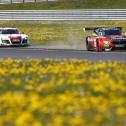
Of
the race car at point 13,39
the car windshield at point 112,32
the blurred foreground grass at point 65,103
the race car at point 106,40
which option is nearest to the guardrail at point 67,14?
the race car at point 13,39

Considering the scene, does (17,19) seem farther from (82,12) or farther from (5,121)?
(5,121)

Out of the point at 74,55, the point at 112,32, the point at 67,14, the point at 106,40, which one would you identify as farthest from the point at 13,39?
the point at 67,14

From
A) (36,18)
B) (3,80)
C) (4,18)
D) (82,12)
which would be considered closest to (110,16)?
(82,12)

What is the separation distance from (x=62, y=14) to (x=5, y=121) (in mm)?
37615

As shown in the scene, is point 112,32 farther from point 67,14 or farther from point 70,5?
point 70,5

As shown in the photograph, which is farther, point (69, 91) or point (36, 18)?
point (36, 18)

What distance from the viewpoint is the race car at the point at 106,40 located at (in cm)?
2594

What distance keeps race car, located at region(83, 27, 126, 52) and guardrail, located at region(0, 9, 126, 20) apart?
1416 centimetres

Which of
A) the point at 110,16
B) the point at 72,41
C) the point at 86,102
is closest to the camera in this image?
the point at 86,102

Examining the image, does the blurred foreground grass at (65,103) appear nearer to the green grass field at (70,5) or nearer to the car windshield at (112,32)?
the car windshield at (112,32)

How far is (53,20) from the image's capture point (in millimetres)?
43500

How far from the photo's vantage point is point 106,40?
2608 centimetres

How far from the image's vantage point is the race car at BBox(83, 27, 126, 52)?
25.9 meters

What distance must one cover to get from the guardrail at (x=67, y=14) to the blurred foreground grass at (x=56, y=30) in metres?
0.47
